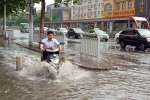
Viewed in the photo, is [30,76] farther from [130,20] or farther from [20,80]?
[130,20]

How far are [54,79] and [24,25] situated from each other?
6399cm

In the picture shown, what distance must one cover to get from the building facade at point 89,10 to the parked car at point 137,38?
59955 mm

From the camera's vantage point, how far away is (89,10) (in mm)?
88875

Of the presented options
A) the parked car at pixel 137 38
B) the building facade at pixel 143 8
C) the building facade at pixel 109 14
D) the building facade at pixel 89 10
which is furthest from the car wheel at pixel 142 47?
the building facade at pixel 89 10

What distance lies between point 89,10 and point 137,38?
6951cm

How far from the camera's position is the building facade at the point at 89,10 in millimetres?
81963

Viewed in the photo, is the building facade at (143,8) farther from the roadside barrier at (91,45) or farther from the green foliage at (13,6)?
the roadside barrier at (91,45)

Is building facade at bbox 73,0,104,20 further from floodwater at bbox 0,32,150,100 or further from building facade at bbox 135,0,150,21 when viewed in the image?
floodwater at bbox 0,32,150,100

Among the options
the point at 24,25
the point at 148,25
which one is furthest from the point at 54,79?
the point at 24,25

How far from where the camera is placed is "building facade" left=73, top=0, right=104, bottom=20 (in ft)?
269

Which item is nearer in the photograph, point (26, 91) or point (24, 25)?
point (26, 91)

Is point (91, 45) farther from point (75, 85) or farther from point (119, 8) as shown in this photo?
point (119, 8)

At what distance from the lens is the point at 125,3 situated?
65.7 m

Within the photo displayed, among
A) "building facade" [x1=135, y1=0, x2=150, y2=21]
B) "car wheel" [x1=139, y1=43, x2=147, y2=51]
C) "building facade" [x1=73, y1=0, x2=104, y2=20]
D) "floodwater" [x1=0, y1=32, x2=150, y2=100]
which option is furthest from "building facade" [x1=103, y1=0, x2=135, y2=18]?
"floodwater" [x1=0, y1=32, x2=150, y2=100]
